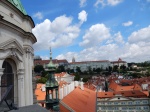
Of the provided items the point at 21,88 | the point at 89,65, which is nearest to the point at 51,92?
the point at 21,88

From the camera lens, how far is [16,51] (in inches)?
453

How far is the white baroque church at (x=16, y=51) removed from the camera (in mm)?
10664

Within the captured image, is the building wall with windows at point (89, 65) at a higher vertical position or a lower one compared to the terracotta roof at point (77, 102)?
higher

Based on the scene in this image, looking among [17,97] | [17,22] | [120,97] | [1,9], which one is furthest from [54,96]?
[120,97]

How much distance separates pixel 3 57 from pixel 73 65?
166 metres

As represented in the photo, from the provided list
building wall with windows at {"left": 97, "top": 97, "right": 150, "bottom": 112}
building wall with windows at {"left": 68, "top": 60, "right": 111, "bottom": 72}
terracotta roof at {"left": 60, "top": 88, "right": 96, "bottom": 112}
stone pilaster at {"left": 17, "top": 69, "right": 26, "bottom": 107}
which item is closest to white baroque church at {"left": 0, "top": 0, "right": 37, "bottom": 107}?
stone pilaster at {"left": 17, "top": 69, "right": 26, "bottom": 107}

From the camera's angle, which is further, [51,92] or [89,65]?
[89,65]

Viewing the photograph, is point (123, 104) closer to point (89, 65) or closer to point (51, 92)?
point (51, 92)

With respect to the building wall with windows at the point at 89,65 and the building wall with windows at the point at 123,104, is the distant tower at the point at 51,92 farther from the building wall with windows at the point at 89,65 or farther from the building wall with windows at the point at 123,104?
the building wall with windows at the point at 89,65

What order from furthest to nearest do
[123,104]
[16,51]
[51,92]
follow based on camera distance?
[123,104] < [51,92] < [16,51]

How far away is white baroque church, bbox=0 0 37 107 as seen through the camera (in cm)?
1066

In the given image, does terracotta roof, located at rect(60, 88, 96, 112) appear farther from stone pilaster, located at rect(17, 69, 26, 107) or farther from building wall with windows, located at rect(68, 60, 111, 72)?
building wall with windows, located at rect(68, 60, 111, 72)

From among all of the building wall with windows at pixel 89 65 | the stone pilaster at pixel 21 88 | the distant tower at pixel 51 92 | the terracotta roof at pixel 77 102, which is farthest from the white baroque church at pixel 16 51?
the building wall with windows at pixel 89 65

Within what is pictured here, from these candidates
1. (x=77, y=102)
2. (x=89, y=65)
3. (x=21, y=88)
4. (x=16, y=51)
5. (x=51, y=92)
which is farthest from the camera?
(x=89, y=65)
